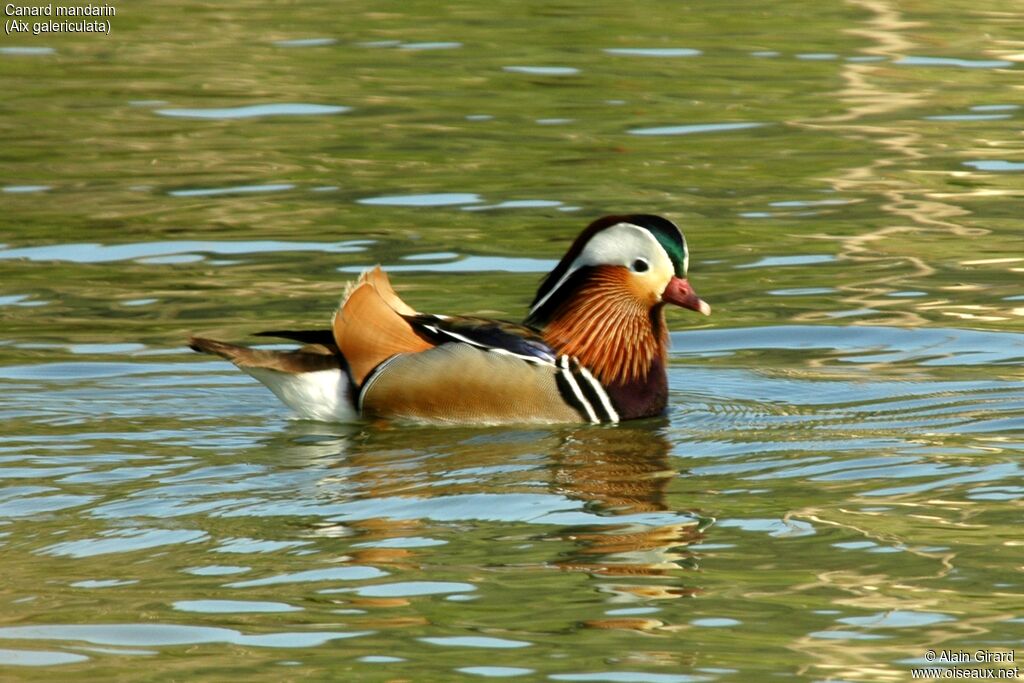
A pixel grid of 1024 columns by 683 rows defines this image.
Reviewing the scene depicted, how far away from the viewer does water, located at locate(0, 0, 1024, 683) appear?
262 inches

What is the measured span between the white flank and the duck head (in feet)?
3.65

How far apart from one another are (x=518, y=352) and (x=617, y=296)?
2.76 ft

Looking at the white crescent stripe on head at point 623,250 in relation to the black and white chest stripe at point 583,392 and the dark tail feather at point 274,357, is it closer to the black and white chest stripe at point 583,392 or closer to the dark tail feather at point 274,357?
the black and white chest stripe at point 583,392

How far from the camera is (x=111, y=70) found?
18766 millimetres

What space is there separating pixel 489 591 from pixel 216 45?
13713mm

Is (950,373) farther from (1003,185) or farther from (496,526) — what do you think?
(1003,185)

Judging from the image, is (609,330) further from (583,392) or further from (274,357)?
(274,357)

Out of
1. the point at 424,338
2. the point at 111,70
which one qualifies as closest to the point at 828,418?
the point at 424,338

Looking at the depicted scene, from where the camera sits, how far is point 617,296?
10289 millimetres

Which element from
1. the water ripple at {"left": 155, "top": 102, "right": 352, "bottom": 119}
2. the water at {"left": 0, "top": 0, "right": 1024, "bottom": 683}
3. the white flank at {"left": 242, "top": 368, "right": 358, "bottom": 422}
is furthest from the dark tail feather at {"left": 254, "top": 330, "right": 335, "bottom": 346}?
the water ripple at {"left": 155, "top": 102, "right": 352, "bottom": 119}

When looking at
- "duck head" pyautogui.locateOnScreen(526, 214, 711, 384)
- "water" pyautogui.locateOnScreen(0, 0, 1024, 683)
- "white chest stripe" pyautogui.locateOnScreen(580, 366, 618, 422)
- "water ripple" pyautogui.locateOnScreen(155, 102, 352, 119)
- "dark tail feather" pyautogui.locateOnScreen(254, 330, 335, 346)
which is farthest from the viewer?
"water ripple" pyautogui.locateOnScreen(155, 102, 352, 119)
